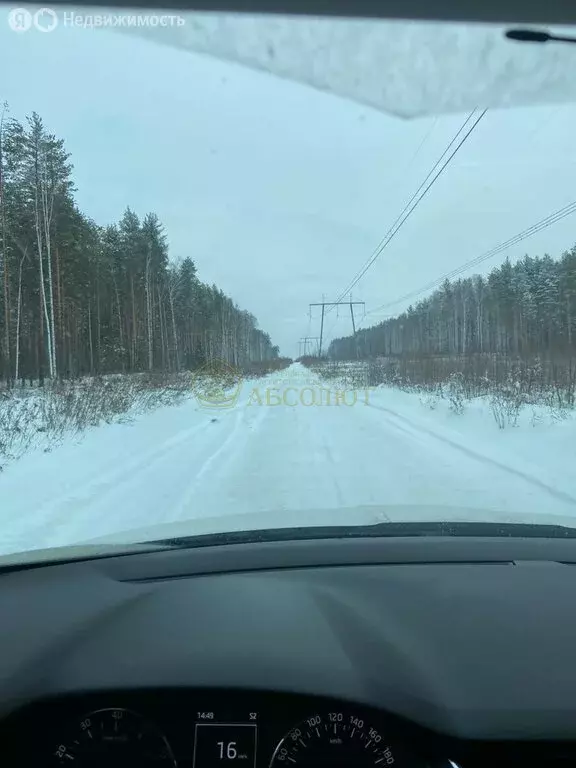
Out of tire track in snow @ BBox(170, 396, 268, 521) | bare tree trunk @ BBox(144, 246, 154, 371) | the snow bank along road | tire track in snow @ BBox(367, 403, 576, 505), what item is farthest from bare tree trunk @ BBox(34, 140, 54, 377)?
tire track in snow @ BBox(367, 403, 576, 505)

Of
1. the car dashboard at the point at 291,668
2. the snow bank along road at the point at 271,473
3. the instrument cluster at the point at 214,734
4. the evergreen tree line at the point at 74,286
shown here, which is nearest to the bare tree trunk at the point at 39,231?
the evergreen tree line at the point at 74,286

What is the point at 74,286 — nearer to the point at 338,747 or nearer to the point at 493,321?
the point at 493,321

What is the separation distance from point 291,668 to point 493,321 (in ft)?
166

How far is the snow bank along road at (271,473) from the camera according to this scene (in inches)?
310

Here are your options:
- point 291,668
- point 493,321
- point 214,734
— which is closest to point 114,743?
point 214,734

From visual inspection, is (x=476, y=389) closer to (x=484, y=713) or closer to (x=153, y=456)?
(x=153, y=456)

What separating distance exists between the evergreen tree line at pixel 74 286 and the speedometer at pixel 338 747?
25.4 metres

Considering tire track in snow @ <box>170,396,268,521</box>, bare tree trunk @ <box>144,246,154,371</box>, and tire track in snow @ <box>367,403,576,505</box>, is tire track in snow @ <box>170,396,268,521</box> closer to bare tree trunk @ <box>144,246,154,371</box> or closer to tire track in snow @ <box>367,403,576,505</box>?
tire track in snow @ <box>367,403,576,505</box>

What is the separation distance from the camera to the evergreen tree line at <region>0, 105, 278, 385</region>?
108 ft

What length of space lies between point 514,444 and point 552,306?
25.3 metres

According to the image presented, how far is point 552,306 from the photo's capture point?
1436 inches

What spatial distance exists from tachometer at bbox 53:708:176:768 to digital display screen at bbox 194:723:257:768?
88 mm

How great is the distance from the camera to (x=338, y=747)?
2076 mm

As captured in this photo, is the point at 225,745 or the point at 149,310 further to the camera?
the point at 149,310
